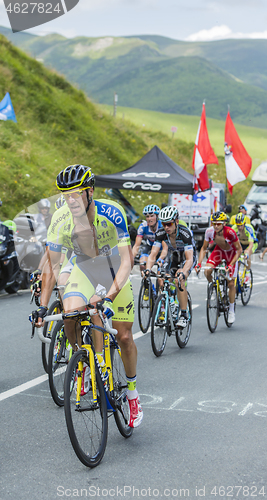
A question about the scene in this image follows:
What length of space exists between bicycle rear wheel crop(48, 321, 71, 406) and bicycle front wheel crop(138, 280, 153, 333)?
344 centimetres

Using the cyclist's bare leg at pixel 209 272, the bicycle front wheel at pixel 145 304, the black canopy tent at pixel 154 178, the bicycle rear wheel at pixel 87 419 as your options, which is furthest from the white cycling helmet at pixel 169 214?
the black canopy tent at pixel 154 178

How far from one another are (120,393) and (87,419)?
578 mm

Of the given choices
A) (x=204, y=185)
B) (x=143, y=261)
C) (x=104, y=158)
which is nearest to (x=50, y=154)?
(x=104, y=158)

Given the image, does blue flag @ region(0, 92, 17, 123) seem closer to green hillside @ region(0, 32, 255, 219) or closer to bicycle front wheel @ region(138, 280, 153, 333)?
green hillside @ region(0, 32, 255, 219)

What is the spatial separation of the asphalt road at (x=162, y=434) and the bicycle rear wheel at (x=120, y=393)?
0.12 meters

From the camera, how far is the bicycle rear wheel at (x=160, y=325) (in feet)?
24.3

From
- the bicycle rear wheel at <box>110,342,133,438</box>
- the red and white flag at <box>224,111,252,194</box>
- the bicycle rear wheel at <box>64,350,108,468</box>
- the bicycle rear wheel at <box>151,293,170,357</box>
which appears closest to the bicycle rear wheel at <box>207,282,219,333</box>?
the bicycle rear wheel at <box>151,293,170,357</box>

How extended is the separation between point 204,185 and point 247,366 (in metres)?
10.1

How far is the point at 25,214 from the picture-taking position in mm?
12914

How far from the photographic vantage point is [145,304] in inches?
360

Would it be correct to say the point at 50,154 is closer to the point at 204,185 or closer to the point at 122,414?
the point at 204,185

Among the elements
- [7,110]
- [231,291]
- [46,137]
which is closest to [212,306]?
[231,291]

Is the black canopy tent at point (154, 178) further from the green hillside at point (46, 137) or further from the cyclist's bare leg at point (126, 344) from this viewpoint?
the cyclist's bare leg at point (126, 344)

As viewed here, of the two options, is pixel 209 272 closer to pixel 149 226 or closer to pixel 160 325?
pixel 149 226
